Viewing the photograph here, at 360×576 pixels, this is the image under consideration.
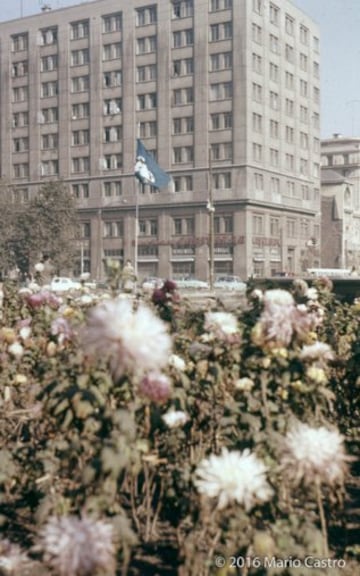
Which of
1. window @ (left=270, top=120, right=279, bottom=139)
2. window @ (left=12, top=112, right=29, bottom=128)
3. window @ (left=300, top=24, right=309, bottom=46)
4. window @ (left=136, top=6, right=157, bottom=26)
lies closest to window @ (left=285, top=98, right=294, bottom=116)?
window @ (left=270, top=120, right=279, bottom=139)

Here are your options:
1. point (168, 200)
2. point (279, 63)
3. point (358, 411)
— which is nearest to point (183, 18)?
point (279, 63)

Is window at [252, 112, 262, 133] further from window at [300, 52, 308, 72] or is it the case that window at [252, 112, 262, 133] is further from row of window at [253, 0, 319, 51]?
window at [300, 52, 308, 72]

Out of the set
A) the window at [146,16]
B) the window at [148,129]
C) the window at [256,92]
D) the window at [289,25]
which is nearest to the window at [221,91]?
the window at [256,92]

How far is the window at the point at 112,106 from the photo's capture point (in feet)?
227

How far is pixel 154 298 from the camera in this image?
509cm

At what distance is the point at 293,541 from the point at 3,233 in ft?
174

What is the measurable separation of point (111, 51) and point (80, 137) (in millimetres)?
8727

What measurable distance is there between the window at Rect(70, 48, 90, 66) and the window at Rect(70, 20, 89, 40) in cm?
138

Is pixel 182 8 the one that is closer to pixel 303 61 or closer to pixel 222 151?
pixel 222 151

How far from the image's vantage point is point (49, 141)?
2889 inches

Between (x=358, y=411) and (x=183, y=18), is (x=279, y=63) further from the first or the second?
(x=358, y=411)

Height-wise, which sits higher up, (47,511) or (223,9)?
(223,9)

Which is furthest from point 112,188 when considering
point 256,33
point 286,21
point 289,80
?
point 286,21

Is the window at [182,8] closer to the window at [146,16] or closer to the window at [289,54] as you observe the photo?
the window at [146,16]
